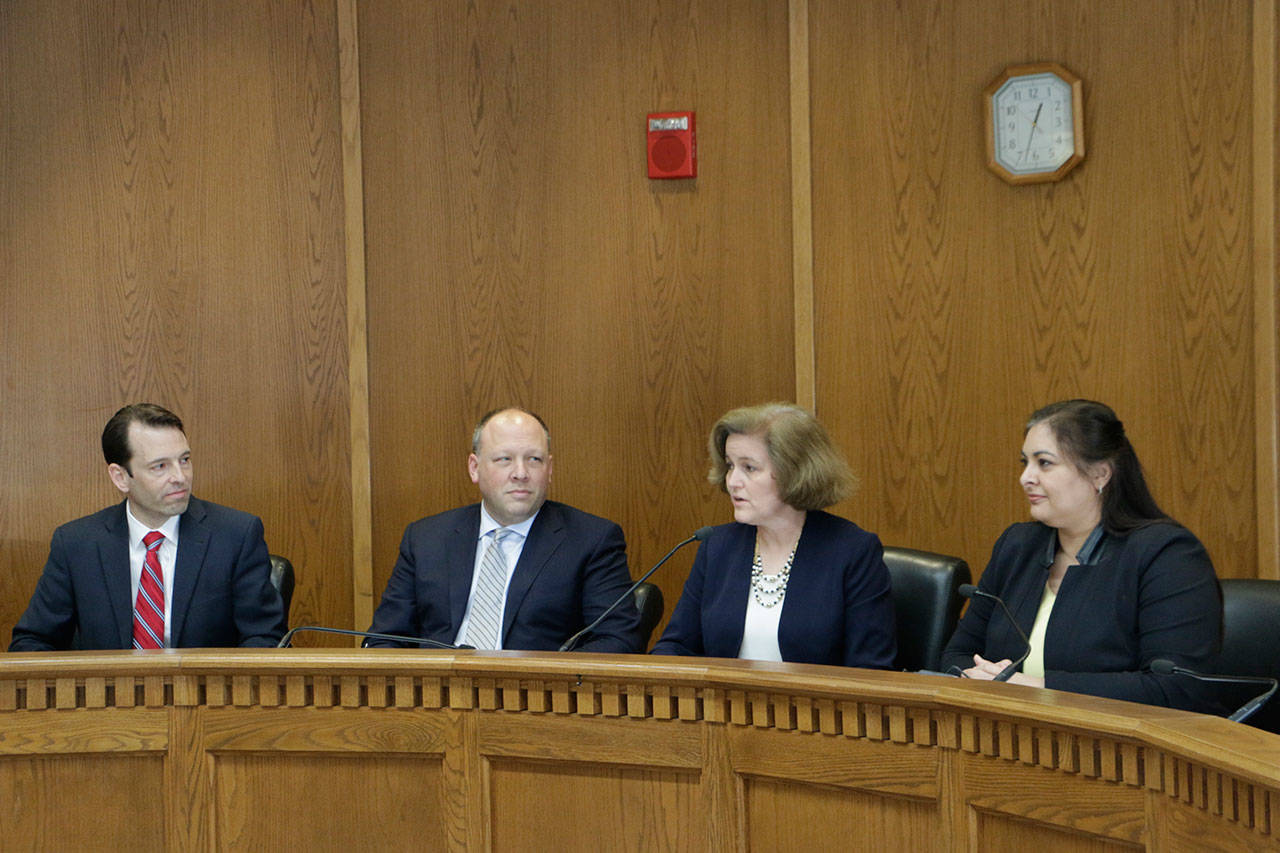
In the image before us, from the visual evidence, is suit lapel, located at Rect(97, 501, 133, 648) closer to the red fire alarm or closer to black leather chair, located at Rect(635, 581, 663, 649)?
black leather chair, located at Rect(635, 581, 663, 649)

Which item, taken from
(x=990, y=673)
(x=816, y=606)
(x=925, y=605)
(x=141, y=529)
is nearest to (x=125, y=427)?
(x=141, y=529)

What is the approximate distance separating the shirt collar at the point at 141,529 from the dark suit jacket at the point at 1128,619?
1.89 metres

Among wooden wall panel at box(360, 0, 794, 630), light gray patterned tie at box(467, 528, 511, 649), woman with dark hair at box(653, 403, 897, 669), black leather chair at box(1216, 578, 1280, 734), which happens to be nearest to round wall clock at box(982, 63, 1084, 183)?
wooden wall panel at box(360, 0, 794, 630)

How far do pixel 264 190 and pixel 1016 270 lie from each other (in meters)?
2.31

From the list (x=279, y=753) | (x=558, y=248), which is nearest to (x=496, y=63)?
(x=558, y=248)

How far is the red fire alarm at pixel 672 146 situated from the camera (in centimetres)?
410

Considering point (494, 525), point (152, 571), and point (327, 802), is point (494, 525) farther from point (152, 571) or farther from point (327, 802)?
point (327, 802)

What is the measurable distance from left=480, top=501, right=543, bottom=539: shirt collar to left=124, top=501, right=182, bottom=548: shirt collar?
753mm

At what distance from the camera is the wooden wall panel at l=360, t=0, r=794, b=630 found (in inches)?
161

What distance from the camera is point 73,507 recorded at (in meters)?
4.39

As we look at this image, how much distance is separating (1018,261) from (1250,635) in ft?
4.69

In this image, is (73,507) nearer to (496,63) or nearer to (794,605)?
(496,63)

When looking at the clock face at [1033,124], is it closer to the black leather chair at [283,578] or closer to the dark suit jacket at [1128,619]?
the dark suit jacket at [1128,619]

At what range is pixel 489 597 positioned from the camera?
3385mm
